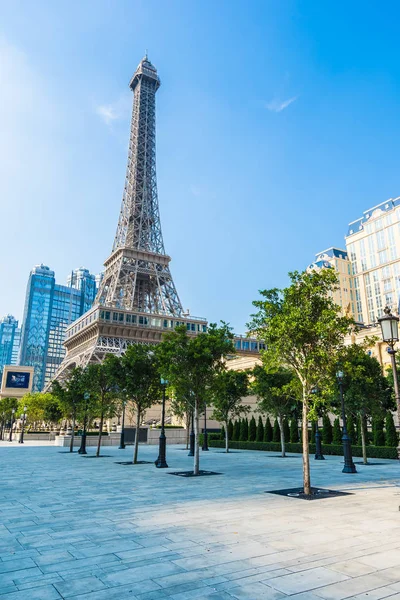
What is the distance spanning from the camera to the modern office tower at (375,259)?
10912cm

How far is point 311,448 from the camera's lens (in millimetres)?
33531

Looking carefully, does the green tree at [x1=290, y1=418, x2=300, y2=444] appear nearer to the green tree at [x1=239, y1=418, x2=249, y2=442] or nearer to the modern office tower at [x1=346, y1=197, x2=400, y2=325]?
the green tree at [x1=239, y1=418, x2=249, y2=442]

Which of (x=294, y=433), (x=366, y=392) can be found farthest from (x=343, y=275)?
(x=366, y=392)

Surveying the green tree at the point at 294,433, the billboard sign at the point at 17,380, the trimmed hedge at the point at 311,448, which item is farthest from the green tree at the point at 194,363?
the billboard sign at the point at 17,380

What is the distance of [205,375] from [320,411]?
1580cm

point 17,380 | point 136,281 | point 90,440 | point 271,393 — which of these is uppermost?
Result: point 136,281

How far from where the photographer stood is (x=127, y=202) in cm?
9819

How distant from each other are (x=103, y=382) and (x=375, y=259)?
102829 mm

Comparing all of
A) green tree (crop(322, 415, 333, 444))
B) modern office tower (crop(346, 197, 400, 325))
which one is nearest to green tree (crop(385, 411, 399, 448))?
green tree (crop(322, 415, 333, 444))

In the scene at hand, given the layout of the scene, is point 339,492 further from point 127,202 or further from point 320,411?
point 127,202

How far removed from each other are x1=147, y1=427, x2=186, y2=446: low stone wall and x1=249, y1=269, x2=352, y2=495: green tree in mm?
37651

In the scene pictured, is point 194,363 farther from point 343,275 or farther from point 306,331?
point 343,275

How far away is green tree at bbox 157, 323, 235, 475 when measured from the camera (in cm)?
1961

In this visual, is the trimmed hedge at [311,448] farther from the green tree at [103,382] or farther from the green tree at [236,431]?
the green tree at [103,382]
